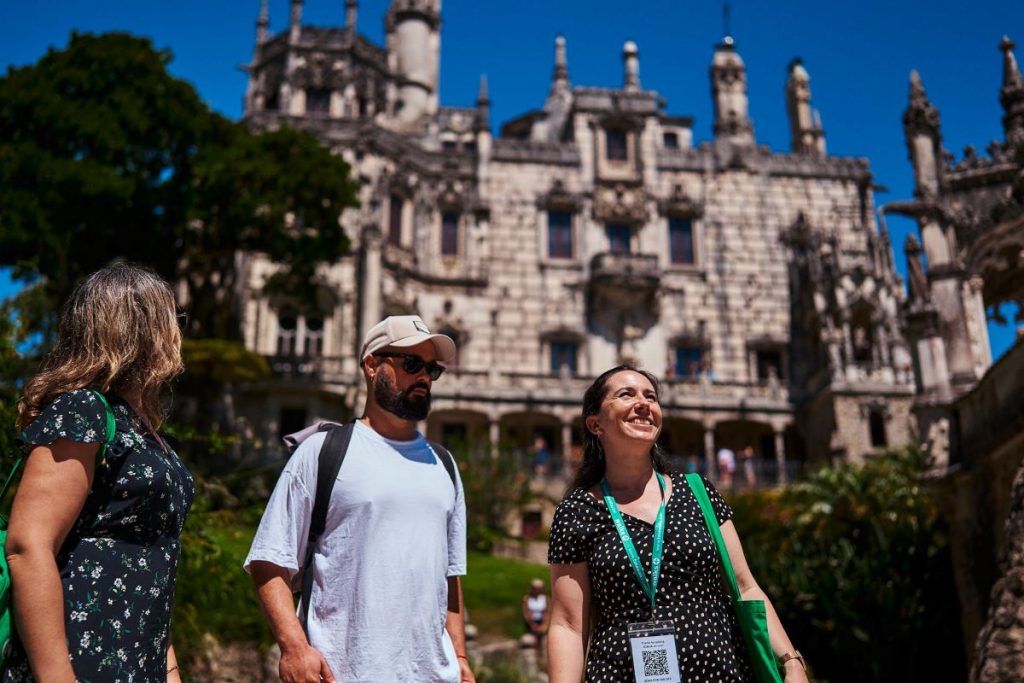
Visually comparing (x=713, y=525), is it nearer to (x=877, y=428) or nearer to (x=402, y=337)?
(x=402, y=337)

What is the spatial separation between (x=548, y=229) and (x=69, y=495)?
118 feet

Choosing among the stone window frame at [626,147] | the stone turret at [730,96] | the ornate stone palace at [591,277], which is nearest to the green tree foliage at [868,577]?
the ornate stone palace at [591,277]

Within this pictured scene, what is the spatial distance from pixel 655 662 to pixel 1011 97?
580 inches

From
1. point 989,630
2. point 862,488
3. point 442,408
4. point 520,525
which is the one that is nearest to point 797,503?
point 862,488

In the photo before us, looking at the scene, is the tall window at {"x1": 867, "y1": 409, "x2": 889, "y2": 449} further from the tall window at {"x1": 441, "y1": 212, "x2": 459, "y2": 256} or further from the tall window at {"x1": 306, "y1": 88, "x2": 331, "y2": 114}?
the tall window at {"x1": 306, "y1": 88, "x2": 331, "y2": 114}

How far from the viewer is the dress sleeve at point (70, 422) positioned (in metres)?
3.12

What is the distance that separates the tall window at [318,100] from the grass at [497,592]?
866 inches

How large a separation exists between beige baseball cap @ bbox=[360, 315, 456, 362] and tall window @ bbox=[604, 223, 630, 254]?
34.4m

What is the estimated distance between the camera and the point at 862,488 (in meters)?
21.1

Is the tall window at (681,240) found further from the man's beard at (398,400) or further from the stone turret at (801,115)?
the man's beard at (398,400)

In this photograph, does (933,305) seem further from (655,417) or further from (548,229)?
(548,229)

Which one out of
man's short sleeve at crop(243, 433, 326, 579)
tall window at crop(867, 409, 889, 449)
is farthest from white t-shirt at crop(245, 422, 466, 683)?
tall window at crop(867, 409, 889, 449)

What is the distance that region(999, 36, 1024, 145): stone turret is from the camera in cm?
1502

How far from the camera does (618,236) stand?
3878cm
